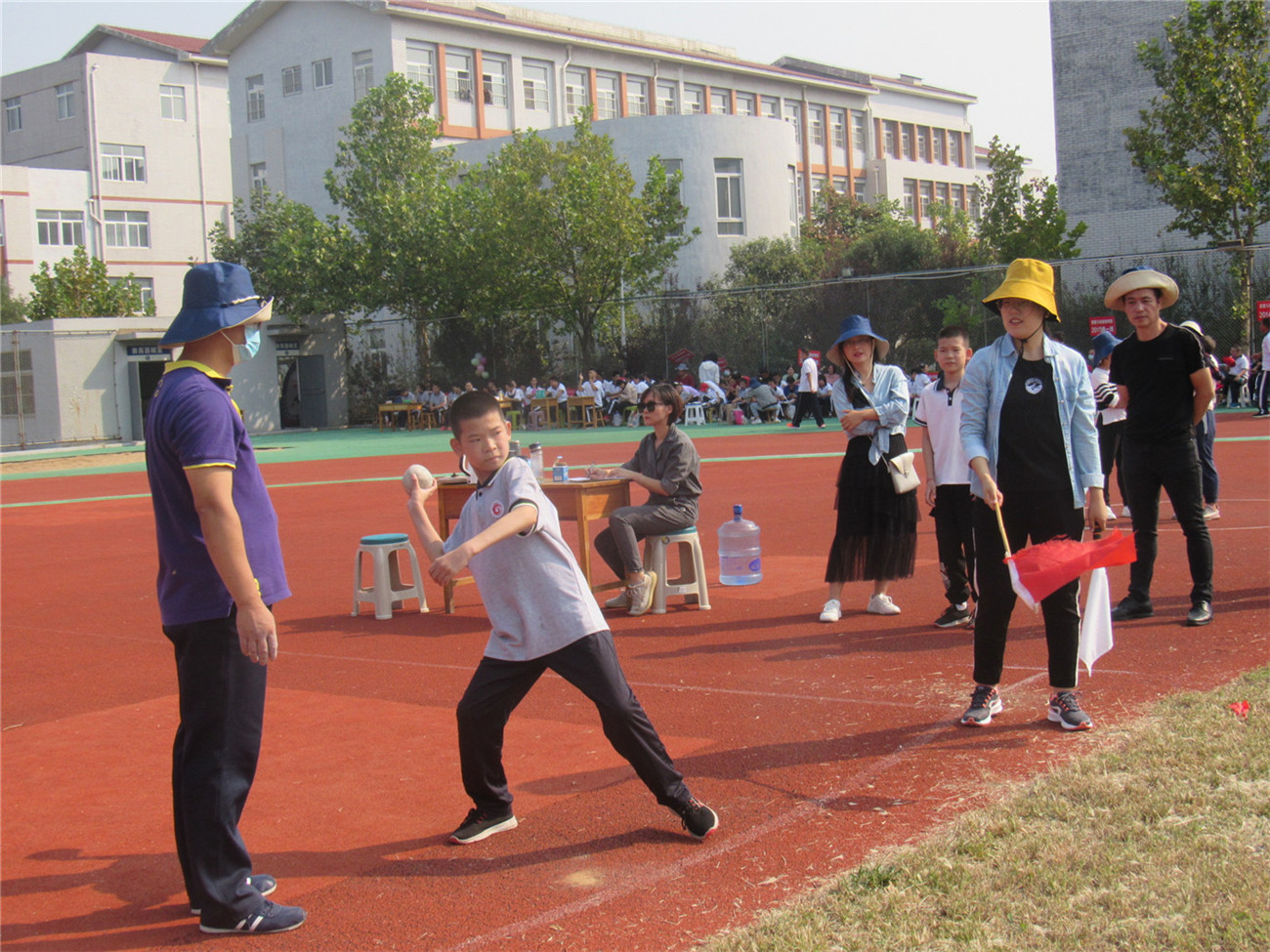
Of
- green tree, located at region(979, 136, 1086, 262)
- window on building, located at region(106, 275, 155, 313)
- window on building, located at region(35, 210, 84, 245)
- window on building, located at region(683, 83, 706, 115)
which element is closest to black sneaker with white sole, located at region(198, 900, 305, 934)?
green tree, located at region(979, 136, 1086, 262)

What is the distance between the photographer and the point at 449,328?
43000 mm

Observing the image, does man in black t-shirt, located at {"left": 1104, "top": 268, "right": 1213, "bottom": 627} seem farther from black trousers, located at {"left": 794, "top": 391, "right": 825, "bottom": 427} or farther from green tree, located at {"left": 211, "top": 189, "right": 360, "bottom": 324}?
green tree, located at {"left": 211, "top": 189, "right": 360, "bottom": 324}

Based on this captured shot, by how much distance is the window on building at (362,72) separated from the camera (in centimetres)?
5066

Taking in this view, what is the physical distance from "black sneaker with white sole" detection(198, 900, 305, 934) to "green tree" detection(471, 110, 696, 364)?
35628mm

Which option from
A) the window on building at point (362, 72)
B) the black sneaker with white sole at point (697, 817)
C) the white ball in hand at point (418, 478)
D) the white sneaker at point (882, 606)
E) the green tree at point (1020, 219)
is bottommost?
the black sneaker with white sole at point (697, 817)

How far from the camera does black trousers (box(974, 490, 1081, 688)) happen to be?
546cm

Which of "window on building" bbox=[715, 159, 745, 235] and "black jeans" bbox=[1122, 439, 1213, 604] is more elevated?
"window on building" bbox=[715, 159, 745, 235]

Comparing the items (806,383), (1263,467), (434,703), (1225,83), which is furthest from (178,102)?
(434,703)

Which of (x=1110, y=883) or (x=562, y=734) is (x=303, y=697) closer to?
(x=562, y=734)

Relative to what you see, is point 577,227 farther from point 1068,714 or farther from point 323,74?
point 1068,714

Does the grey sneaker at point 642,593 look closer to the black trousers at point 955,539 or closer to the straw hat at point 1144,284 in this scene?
the black trousers at point 955,539

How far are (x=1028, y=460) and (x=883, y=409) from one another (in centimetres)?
242

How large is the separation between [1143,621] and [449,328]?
3731cm

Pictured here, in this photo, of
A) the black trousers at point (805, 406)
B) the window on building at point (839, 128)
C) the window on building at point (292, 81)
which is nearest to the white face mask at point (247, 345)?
the black trousers at point (805, 406)
